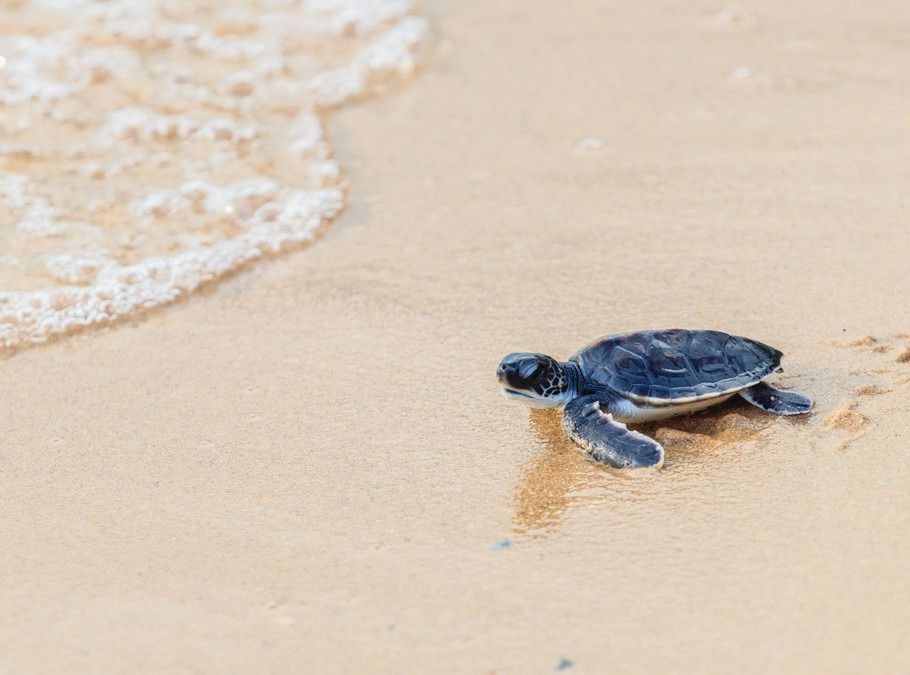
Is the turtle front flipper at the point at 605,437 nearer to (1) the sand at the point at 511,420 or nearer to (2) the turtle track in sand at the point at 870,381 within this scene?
(1) the sand at the point at 511,420

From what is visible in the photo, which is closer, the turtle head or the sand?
the sand

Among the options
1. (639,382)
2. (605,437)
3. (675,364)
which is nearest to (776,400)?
(675,364)

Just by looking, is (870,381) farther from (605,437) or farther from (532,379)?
(532,379)

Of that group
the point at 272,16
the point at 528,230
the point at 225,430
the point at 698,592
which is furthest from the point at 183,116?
the point at 698,592

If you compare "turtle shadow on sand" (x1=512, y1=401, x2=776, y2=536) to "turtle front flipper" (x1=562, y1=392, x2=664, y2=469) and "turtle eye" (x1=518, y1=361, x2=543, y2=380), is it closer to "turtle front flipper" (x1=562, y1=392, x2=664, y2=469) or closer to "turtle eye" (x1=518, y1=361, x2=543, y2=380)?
"turtle front flipper" (x1=562, y1=392, x2=664, y2=469)

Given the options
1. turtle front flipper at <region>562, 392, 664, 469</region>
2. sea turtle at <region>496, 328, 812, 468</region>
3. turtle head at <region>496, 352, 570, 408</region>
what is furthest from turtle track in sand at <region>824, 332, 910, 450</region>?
turtle head at <region>496, 352, 570, 408</region>

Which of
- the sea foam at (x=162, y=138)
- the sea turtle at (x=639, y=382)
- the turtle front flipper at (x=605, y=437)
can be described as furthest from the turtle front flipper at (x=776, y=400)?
the sea foam at (x=162, y=138)
